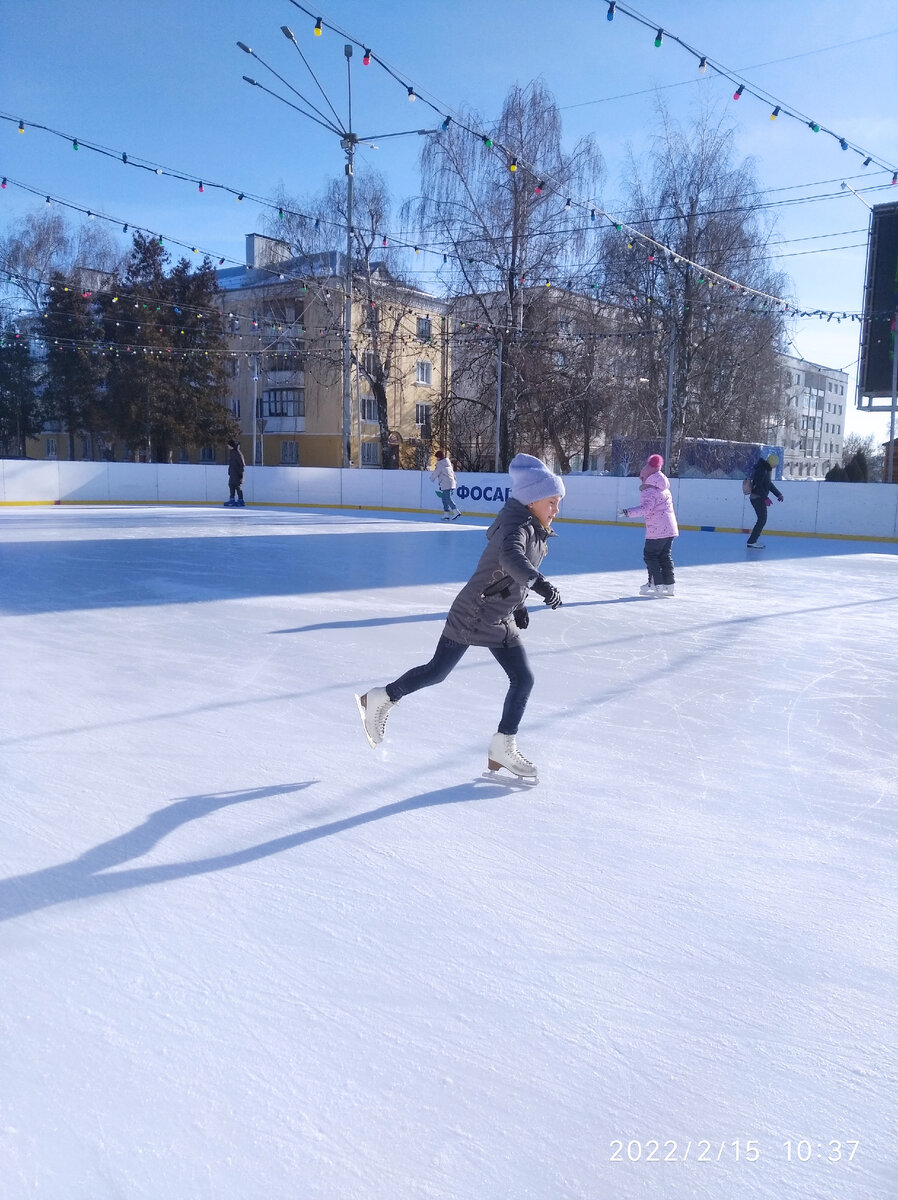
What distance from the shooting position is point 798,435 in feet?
215

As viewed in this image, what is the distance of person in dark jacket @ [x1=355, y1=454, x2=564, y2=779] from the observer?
3.11m

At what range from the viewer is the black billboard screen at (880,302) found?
59.7ft

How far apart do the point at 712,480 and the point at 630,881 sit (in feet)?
51.1

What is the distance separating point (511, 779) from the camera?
134 inches

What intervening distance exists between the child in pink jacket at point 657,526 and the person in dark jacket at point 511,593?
5.01 m

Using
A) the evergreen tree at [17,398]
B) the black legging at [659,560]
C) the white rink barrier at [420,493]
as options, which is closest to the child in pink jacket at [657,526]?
the black legging at [659,560]

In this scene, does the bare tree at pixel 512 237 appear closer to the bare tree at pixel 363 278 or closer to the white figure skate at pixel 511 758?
the bare tree at pixel 363 278

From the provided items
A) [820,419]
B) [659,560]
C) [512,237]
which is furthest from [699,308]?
[820,419]

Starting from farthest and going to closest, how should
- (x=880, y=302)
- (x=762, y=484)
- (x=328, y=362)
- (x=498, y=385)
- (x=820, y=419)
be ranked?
(x=820, y=419) → (x=328, y=362) → (x=498, y=385) → (x=880, y=302) → (x=762, y=484)

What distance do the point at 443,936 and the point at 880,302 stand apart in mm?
19539

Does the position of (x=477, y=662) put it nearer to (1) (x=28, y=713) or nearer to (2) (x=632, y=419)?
(1) (x=28, y=713)

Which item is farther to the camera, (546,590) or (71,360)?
(71,360)

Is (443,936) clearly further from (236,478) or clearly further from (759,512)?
(236,478)

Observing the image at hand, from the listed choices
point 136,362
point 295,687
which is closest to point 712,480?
point 295,687
